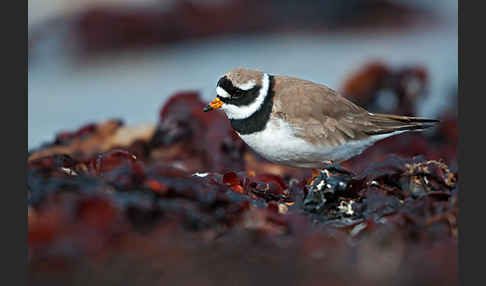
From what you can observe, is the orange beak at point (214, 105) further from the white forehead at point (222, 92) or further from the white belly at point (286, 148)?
the white belly at point (286, 148)

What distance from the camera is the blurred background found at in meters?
5.67

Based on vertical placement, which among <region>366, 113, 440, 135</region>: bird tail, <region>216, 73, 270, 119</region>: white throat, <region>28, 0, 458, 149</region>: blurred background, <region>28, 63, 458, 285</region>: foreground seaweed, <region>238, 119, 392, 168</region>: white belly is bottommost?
<region>28, 63, 458, 285</region>: foreground seaweed

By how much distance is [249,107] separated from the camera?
3.24m

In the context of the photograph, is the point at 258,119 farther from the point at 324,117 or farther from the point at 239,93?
the point at 324,117

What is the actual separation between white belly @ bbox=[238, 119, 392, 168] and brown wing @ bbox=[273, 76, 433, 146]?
4 centimetres

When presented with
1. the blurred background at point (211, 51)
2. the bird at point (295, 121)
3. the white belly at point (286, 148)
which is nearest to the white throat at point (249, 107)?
the bird at point (295, 121)

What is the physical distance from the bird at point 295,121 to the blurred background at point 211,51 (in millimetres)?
1970

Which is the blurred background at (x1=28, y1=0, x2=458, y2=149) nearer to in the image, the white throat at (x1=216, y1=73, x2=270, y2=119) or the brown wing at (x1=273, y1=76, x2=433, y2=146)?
the brown wing at (x1=273, y1=76, x2=433, y2=146)

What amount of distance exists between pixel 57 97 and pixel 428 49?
17.8 feet

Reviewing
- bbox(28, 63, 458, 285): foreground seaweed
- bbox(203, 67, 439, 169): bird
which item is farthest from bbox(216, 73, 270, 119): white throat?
bbox(28, 63, 458, 285): foreground seaweed

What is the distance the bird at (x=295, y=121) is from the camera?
313 centimetres

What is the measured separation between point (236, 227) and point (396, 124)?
6.11 ft

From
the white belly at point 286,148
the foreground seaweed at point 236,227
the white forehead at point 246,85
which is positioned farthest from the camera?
the white forehead at point 246,85

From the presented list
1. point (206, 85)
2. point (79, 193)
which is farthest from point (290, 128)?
point (206, 85)
